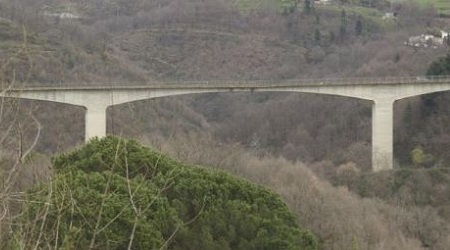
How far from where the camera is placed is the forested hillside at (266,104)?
26344 millimetres

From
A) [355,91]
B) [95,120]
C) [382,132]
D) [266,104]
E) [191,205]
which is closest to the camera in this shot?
[191,205]

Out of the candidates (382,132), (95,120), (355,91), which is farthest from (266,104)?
(95,120)

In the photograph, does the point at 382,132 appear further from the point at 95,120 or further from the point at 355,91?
the point at 95,120

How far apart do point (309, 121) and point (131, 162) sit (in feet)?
130

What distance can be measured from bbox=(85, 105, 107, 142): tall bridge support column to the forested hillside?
3.86 ft

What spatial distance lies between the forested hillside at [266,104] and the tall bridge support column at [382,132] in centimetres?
106

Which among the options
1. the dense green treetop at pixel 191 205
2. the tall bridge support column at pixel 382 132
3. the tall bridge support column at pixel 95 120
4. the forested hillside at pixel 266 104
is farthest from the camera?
the tall bridge support column at pixel 382 132

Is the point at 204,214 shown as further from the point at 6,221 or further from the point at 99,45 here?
the point at 99,45

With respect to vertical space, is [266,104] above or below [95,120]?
above

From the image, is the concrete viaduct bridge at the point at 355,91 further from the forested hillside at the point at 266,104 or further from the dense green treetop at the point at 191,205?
the dense green treetop at the point at 191,205

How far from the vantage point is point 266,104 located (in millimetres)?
64750

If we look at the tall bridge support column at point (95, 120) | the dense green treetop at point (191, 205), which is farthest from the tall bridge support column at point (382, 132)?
the dense green treetop at point (191, 205)

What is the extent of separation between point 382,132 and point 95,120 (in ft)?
45.2

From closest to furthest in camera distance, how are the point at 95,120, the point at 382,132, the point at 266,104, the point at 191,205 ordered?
the point at 191,205, the point at 95,120, the point at 382,132, the point at 266,104
